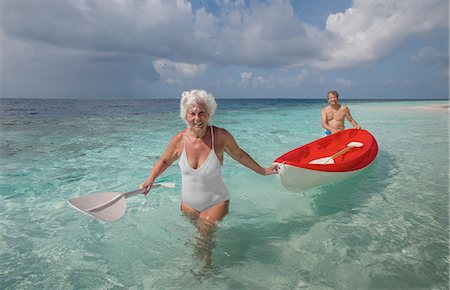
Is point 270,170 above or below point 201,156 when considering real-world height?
below

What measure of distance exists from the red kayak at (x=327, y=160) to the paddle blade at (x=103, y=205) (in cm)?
212

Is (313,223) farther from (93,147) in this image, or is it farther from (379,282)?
(93,147)

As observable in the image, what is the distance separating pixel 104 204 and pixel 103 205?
0.01 m

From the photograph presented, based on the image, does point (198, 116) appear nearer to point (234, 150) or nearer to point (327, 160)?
point (234, 150)

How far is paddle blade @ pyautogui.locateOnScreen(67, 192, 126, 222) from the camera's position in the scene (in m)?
2.70

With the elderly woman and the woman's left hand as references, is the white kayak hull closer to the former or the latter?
the woman's left hand

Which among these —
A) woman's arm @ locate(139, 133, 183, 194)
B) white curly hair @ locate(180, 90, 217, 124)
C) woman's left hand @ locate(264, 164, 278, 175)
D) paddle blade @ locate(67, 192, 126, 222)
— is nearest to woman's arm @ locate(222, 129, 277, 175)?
woman's left hand @ locate(264, 164, 278, 175)

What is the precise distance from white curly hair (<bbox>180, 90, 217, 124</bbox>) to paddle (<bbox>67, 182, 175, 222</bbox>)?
96 centimetres

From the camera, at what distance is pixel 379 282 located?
270 centimetres

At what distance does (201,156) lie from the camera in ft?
9.17

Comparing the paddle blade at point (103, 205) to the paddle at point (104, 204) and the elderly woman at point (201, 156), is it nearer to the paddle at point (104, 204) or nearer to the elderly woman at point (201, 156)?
the paddle at point (104, 204)

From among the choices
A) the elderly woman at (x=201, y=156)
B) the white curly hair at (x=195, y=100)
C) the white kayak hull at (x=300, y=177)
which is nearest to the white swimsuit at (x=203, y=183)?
the elderly woman at (x=201, y=156)

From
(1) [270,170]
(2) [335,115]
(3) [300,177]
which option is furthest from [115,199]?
(2) [335,115]

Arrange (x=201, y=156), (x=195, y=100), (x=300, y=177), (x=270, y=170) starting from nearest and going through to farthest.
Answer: (x=195, y=100) < (x=201, y=156) < (x=270, y=170) < (x=300, y=177)
